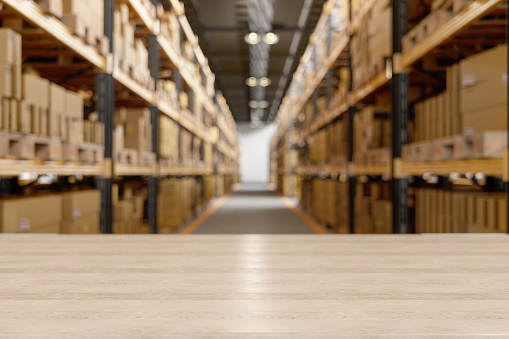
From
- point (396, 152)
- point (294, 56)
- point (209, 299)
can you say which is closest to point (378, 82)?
point (396, 152)

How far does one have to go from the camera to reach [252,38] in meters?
13.9

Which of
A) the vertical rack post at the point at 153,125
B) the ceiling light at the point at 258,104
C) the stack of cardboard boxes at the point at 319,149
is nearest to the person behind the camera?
the vertical rack post at the point at 153,125

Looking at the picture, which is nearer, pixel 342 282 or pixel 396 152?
pixel 342 282

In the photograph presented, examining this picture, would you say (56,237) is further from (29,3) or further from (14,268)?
(29,3)

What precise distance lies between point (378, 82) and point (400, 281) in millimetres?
3977

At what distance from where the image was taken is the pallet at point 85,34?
337cm

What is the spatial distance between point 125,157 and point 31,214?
1.68 metres

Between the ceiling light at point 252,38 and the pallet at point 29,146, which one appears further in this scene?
the ceiling light at point 252,38

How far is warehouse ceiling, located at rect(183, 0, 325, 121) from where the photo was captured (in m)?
11.9

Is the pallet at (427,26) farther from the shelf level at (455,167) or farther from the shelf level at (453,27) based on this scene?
the shelf level at (455,167)

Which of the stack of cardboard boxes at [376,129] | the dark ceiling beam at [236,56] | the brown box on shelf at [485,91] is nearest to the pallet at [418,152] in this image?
the brown box on shelf at [485,91]

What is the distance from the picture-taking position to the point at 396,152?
4.27 metres

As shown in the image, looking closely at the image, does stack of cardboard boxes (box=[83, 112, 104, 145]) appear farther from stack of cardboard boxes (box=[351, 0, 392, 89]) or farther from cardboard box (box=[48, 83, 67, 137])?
stack of cardboard boxes (box=[351, 0, 392, 89])

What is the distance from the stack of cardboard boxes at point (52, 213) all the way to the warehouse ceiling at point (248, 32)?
29.1 feet
